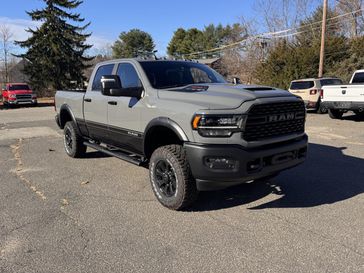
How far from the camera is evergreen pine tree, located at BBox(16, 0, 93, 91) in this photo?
37906mm

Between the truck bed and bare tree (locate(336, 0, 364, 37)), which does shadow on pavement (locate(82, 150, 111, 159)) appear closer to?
the truck bed

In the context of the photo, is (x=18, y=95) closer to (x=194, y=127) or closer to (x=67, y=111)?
(x=67, y=111)

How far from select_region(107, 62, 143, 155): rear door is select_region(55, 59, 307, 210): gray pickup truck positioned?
14mm

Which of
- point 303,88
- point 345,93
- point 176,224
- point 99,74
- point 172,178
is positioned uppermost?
point 99,74

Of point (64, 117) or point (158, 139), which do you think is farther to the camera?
point (64, 117)

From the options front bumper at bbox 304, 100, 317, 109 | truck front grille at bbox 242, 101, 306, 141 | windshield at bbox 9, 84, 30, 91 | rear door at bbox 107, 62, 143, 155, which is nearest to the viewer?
truck front grille at bbox 242, 101, 306, 141

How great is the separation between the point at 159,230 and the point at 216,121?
54.5 inches

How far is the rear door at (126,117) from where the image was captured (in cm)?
509

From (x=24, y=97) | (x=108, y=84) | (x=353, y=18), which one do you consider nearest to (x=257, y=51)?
(x=353, y=18)

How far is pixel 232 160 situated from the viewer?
390 centimetres

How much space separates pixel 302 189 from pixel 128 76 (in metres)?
3.17

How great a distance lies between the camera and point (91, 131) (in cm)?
661

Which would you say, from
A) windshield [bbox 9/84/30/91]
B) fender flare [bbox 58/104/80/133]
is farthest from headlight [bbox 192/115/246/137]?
windshield [bbox 9/84/30/91]

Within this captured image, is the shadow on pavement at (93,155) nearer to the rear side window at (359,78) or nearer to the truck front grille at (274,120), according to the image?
the truck front grille at (274,120)
